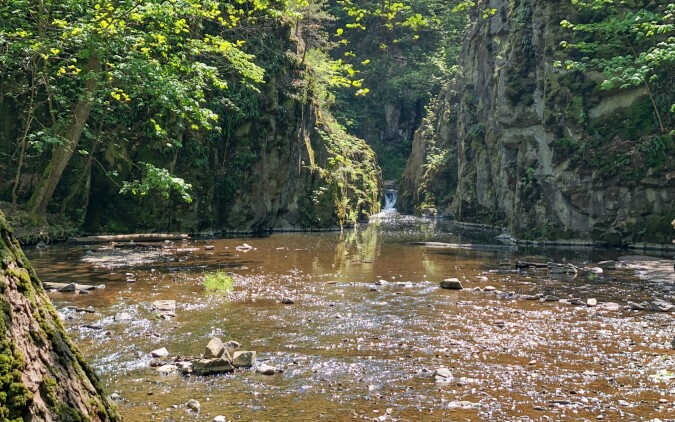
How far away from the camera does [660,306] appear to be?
38.8ft

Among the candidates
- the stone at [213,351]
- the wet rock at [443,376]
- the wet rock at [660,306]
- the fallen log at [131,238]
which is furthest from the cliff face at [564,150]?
the stone at [213,351]

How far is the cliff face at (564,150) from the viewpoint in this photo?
2438 cm

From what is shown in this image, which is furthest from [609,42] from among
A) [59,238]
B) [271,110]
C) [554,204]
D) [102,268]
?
[59,238]

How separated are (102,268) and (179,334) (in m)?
8.07

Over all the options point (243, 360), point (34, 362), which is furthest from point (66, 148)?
point (34, 362)

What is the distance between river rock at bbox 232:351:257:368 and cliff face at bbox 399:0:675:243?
2092cm

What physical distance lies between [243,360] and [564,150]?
22.7 meters

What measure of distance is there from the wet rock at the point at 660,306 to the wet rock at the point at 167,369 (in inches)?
362

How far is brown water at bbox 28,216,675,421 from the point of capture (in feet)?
A: 21.3

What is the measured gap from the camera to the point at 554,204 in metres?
27.1

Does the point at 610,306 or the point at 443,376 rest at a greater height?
the point at 610,306

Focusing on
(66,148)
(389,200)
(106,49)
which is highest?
(106,49)

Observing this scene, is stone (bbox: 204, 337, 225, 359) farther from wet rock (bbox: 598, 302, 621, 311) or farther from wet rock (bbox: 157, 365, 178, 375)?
wet rock (bbox: 598, 302, 621, 311)

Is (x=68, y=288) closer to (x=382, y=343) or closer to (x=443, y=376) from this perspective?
(x=382, y=343)
